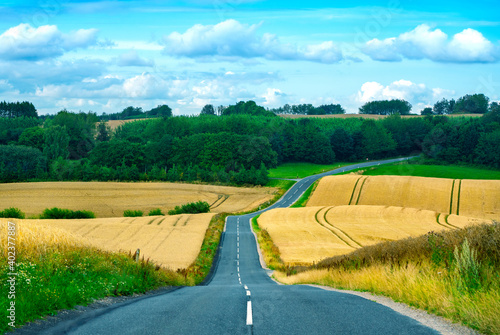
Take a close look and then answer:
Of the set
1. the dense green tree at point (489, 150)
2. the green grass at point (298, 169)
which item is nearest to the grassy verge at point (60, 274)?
the green grass at point (298, 169)

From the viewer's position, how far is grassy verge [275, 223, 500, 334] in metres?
8.23

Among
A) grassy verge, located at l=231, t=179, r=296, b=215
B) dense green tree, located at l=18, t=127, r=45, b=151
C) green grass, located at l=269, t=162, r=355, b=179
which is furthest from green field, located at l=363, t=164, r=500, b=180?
dense green tree, located at l=18, t=127, r=45, b=151

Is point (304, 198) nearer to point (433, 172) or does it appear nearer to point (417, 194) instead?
point (417, 194)

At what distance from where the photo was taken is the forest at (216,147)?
109 m

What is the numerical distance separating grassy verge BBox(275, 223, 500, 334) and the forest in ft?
313

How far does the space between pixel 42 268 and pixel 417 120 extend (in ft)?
573

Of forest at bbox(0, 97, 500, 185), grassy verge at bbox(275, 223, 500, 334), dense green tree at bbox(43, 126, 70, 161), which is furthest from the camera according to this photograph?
dense green tree at bbox(43, 126, 70, 161)

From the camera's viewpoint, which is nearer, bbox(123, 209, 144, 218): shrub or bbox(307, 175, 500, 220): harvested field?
bbox(307, 175, 500, 220): harvested field

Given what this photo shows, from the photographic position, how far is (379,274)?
1331 centimetres

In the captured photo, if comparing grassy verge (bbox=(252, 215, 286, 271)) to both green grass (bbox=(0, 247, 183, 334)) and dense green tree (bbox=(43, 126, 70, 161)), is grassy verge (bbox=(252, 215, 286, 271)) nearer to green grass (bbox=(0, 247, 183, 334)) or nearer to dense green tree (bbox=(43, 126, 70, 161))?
green grass (bbox=(0, 247, 183, 334))

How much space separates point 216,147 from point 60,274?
121372mm

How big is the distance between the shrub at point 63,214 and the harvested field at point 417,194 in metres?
39.4

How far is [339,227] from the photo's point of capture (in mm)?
55312

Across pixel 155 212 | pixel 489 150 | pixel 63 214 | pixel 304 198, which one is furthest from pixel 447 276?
pixel 489 150
